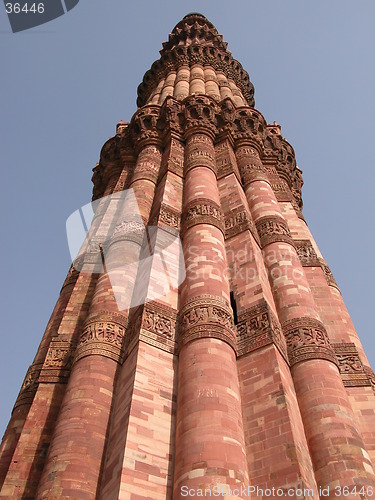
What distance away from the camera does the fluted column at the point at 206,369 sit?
5.96m

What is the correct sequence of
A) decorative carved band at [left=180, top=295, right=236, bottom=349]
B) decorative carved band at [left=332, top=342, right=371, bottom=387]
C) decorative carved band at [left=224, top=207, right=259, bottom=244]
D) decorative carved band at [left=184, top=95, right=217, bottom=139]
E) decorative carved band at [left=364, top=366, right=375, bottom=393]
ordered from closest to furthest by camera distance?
decorative carved band at [left=180, top=295, right=236, bottom=349] → decorative carved band at [left=332, top=342, right=371, bottom=387] → decorative carved band at [left=364, top=366, right=375, bottom=393] → decorative carved band at [left=224, top=207, right=259, bottom=244] → decorative carved band at [left=184, top=95, right=217, bottom=139]

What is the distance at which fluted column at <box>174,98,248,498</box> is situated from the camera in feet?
19.6

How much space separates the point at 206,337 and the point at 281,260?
3.80 meters

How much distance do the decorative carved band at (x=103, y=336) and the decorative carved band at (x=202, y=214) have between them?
313cm

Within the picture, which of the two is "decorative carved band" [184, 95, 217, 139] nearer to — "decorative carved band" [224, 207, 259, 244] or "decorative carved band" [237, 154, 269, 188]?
"decorative carved band" [237, 154, 269, 188]

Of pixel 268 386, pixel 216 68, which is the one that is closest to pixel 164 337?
pixel 268 386

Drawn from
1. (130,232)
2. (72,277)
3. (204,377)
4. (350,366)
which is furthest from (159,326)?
(72,277)

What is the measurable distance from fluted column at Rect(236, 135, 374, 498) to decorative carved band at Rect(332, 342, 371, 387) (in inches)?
38.8

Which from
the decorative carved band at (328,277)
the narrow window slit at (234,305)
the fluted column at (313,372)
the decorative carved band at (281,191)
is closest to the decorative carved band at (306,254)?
the decorative carved band at (328,277)

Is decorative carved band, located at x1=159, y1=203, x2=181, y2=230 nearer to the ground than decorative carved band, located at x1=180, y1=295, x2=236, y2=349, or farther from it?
farther from it

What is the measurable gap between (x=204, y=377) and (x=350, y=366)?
12.4ft


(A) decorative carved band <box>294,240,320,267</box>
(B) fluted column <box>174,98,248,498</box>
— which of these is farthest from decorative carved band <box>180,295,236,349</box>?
(A) decorative carved band <box>294,240,320,267</box>

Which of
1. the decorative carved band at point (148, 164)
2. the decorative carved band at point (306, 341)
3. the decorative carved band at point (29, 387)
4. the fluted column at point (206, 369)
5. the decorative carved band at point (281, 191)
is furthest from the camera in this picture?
the decorative carved band at point (281, 191)

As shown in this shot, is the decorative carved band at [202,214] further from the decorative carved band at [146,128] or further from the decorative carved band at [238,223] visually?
the decorative carved band at [146,128]
